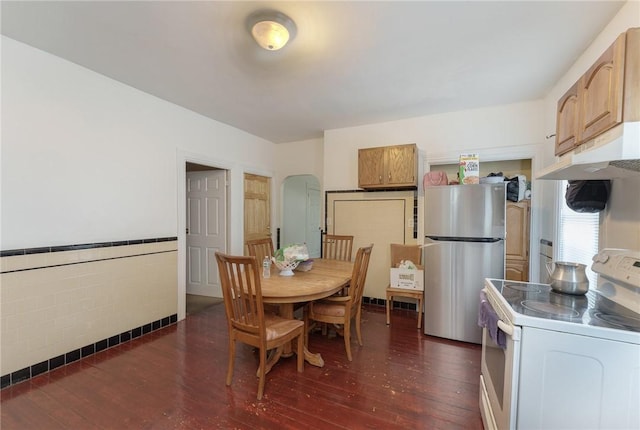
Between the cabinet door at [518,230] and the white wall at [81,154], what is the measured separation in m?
3.90

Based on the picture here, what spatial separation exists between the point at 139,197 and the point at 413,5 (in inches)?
117

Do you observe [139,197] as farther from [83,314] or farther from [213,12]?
[213,12]

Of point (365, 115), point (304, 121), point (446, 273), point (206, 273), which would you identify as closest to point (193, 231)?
point (206, 273)

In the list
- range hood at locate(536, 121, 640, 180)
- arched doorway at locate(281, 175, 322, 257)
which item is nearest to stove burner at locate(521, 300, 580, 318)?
range hood at locate(536, 121, 640, 180)

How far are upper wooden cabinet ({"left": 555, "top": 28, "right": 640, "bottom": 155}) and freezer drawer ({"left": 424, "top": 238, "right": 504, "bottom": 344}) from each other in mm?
1339

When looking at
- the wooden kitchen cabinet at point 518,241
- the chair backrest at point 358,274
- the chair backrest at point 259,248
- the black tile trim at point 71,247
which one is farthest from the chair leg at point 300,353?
the wooden kitchen cabinet at point 518,241

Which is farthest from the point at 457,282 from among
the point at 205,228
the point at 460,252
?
the point at 205,228

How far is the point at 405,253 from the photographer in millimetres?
3566

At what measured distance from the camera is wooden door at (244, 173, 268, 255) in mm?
4391

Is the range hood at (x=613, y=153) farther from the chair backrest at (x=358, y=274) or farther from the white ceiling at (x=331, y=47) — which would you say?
the chair backrest at (x=358, y=274)

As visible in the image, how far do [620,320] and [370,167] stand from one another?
283 cm

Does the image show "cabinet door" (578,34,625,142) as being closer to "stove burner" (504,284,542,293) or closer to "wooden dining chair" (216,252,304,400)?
"stove burner" (504,284,542,293)

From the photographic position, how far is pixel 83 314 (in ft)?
8.00

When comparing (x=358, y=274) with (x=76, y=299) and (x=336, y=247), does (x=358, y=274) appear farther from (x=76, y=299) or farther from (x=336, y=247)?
(x=76, y=299)
